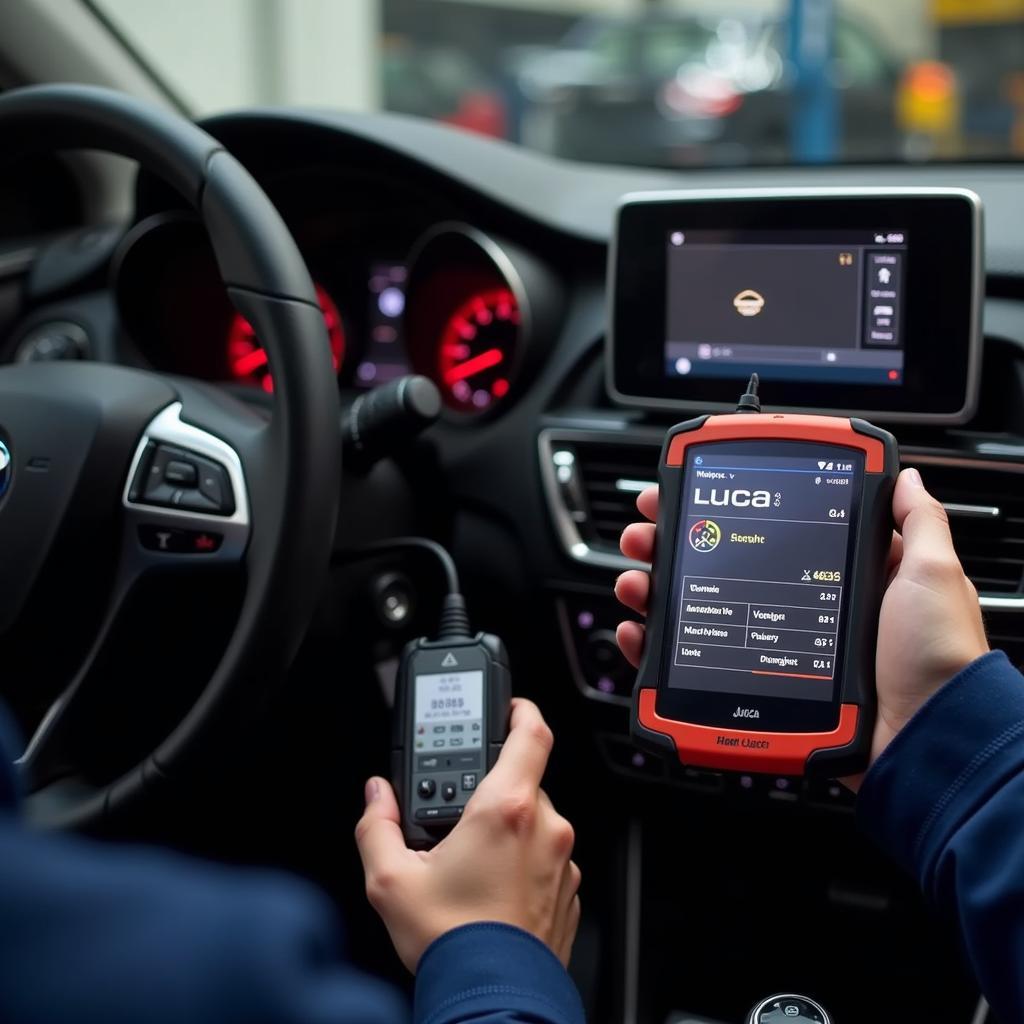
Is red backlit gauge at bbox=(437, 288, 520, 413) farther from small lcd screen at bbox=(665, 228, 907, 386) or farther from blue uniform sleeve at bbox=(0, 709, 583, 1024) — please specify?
blue uniform sleeve at bbox=(0, 709, 583, 1024)

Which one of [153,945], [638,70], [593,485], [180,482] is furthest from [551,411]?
[638,70]

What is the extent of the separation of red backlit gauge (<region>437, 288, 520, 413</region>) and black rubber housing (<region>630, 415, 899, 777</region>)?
479 millimetres

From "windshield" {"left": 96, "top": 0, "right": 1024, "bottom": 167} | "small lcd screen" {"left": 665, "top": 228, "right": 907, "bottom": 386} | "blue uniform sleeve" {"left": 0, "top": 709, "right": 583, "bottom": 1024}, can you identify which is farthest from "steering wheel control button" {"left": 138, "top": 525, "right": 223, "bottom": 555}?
"windshield" {"left": 96, "top": 0, "right": 1024, "bottom": 167}

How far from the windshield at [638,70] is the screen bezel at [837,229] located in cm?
45

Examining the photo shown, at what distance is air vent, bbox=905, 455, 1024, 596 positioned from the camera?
53.6 inches

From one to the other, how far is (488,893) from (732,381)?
691 mm

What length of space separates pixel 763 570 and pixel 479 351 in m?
0.67

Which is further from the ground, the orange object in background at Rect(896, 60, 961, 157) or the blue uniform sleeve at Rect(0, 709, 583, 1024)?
the blue uniform sleeve at Rect(0, 709, 583, 1024)

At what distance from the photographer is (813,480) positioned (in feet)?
3.84

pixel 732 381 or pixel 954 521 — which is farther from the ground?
pixel 732 381

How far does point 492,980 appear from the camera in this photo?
0.87 m

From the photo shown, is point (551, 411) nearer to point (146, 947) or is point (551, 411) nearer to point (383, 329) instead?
point (383, 329)

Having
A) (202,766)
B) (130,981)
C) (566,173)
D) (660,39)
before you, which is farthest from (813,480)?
(660,39)

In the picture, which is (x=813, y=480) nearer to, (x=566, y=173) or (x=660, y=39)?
(x=566, y=173)
